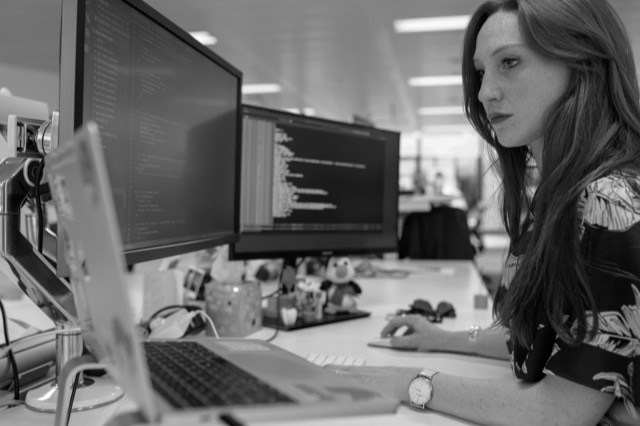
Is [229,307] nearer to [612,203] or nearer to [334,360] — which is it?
[334,360]

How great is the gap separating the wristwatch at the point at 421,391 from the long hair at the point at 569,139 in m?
0.15

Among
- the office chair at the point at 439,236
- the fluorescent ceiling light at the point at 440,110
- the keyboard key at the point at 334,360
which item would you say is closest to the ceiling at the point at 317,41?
the fluorescent ceiling light at the point at 440,110

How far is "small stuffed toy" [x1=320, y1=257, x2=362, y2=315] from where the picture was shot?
134 cm

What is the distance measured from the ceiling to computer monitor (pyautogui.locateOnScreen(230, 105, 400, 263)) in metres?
1.81

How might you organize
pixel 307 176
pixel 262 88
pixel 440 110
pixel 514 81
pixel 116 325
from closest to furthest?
1. pixel 116 325
2. pixel 514 81
3. pixel 307 176
4. pixel 262 88
5. pixel 440 110

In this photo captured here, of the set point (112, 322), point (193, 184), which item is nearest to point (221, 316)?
point (193, 184)

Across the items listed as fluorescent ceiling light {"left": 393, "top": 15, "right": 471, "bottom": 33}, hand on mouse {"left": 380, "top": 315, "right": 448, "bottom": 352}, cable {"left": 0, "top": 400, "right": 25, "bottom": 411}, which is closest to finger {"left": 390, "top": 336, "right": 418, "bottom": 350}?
hand on mouse {"left": 380, "top": 315, "right": 448, "bottom": 352}

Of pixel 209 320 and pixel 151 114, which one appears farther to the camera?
pixel 209 320

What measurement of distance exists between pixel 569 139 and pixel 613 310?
0.88 ft

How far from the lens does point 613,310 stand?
0.61 meters

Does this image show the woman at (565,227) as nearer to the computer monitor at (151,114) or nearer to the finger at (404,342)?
the finger at (404,342)

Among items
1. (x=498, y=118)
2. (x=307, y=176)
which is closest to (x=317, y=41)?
(x=307, y=176)

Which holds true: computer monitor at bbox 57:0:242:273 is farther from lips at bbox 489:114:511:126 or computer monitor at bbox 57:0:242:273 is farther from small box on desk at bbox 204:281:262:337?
lips at bbox 489:114:511:126

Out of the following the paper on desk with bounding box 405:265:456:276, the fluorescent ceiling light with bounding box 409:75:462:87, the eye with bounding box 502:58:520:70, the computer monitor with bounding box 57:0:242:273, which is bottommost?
the paper on desk with bounding box 405:265:456:276
